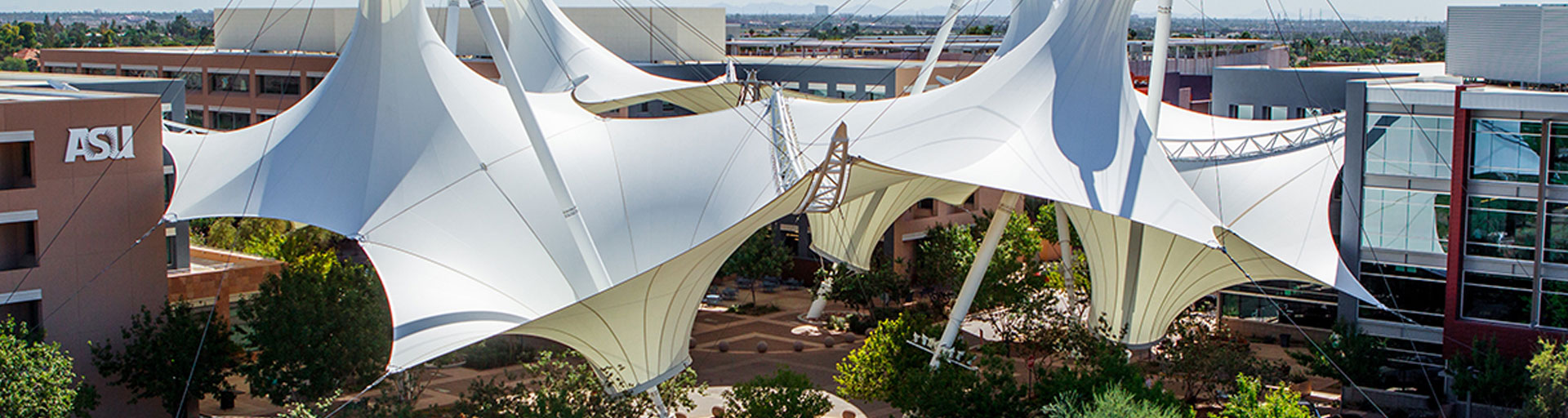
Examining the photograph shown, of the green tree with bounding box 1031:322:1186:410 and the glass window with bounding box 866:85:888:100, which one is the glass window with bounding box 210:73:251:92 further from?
the green tree with bounding box 1031:322:1186:410

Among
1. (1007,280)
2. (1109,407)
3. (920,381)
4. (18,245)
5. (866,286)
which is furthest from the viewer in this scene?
(866,286)

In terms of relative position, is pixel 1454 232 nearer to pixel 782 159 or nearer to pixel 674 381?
pixel 782 159

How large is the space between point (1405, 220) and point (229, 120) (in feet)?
169

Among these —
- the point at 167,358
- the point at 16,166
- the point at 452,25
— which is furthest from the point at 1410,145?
the point at 16,166

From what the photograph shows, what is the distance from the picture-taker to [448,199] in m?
28.6

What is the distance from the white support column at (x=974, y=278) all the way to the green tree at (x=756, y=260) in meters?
15.8

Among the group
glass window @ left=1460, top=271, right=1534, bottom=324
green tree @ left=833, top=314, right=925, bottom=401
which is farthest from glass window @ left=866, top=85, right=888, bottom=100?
glass window @ left=1460, top=271, right=1534, bottom=324

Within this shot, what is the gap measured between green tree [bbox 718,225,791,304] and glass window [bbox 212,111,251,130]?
27.1 m

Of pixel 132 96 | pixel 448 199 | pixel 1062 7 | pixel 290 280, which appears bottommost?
pixel 290 280

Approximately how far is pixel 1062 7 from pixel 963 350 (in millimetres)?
8025

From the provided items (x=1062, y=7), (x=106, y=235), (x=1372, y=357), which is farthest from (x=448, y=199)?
(x=1372, y=357)

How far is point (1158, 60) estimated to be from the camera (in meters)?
33.7

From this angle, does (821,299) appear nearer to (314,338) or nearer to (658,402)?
(658,402)

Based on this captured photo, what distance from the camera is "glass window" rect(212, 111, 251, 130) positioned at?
214 feet
